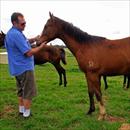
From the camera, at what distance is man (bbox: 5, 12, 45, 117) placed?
7.65m

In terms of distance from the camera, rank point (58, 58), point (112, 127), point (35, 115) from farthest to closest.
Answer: point (58, 58), point (35, 115), point (112, 127)

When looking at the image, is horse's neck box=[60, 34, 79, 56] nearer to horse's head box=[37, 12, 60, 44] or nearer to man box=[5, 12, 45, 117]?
horse's head box=[37, 12, 60, 44]

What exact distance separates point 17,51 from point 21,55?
0.41 feet

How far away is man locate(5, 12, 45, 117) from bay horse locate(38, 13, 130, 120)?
56 cm

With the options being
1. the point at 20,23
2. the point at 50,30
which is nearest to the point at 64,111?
the point at 50,30

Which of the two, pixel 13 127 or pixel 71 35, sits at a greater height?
pixel 71 35

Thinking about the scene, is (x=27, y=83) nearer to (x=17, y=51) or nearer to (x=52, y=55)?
(x=17, y=51)

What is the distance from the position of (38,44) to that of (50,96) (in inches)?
136

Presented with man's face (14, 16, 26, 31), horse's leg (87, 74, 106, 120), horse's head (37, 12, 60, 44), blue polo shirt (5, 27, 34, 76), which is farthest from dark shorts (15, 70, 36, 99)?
horse's leg (87, 74, 106, 120)

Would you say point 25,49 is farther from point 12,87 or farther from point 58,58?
point 58,58

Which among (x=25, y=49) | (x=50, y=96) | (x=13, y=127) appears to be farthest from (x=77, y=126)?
(x=50, y=96)

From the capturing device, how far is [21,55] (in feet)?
25.5

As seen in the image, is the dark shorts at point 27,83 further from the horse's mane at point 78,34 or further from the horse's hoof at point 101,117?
the horse's hoof at point 101,117

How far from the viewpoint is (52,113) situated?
878 centimetres
